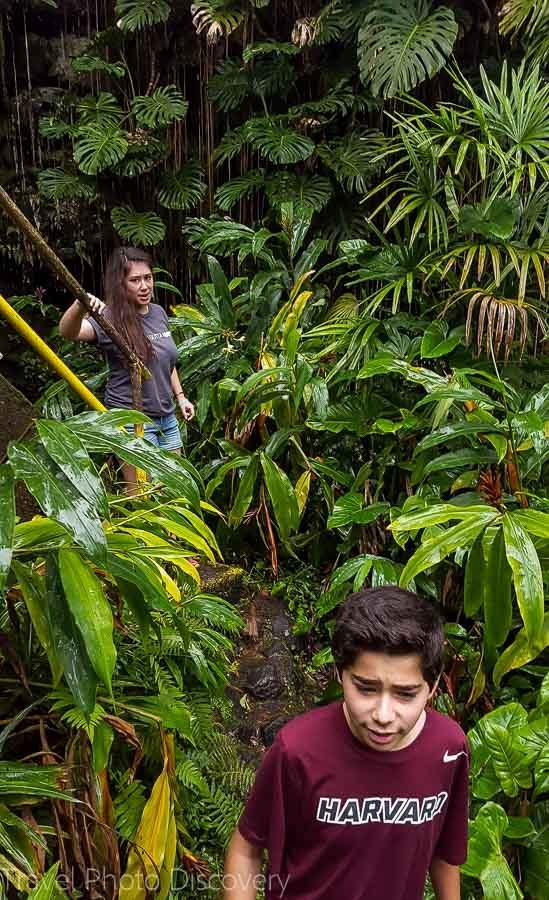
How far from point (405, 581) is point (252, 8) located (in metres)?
4.26

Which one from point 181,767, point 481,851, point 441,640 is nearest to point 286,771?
point 441,640

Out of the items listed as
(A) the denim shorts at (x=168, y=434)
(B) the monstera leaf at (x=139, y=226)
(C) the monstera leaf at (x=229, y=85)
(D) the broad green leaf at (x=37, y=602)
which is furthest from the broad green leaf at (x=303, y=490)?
(C) the monstera leaf at (x=229, y=85)

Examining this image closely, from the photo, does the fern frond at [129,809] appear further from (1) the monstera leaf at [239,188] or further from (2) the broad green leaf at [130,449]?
(1) the monstera leaf at [239,188]

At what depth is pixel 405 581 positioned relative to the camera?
1.83 meters

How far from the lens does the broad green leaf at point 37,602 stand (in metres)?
1.36

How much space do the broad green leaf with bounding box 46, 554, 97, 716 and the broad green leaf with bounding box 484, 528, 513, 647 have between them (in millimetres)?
936

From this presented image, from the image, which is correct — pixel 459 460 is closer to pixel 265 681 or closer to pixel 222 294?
pixel 265 681

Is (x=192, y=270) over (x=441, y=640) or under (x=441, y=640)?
under

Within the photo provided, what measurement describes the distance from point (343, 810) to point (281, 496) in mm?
1947

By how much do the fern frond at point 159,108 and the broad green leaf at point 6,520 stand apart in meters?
4.21

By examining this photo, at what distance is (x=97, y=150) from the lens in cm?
477

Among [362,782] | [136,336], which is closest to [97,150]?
[136,336]

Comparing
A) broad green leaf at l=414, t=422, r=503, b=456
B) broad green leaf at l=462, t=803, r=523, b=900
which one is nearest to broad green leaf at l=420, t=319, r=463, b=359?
broad green leaf at l=414, t=422, r=503, b=456

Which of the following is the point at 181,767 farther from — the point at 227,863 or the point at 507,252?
the point at 507,252
